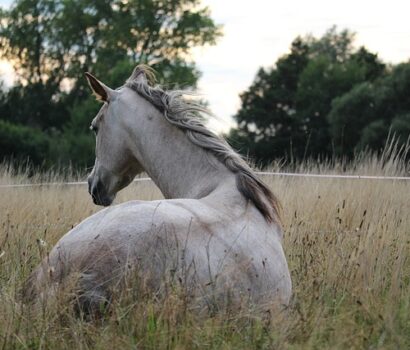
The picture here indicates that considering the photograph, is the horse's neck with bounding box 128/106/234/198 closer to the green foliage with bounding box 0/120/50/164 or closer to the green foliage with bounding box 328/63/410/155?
the green foliage with bounding box 328/63/410/155

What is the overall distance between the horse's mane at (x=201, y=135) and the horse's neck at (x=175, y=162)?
0.05 meters

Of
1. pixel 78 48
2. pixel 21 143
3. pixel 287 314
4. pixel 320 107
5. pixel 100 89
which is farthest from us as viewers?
pixel 78 48

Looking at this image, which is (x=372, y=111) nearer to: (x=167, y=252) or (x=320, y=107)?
(x=320, y=107)

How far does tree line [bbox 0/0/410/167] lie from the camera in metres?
42.1

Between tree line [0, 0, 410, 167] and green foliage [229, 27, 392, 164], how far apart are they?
0.18ft

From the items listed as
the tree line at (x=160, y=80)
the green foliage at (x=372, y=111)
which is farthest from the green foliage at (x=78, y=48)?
the green foliage at (x=372, y=111)

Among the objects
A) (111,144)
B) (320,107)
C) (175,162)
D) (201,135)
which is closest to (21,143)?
(320,107)

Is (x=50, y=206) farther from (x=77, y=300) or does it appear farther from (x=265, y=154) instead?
(x=265, y=154)

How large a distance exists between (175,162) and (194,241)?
156 cm

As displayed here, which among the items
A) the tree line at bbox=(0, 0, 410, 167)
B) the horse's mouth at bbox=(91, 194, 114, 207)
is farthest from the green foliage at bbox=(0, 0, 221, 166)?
the horse's mouth at bbox=(91, 194, 114, 207)

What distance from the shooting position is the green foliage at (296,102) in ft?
143

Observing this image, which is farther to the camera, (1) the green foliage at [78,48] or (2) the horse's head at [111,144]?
(1) the green foliage at [78,48]

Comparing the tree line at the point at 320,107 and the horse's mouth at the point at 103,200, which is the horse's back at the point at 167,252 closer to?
the horse's mouth at the point at 103,200

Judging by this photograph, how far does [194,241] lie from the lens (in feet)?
12.9
